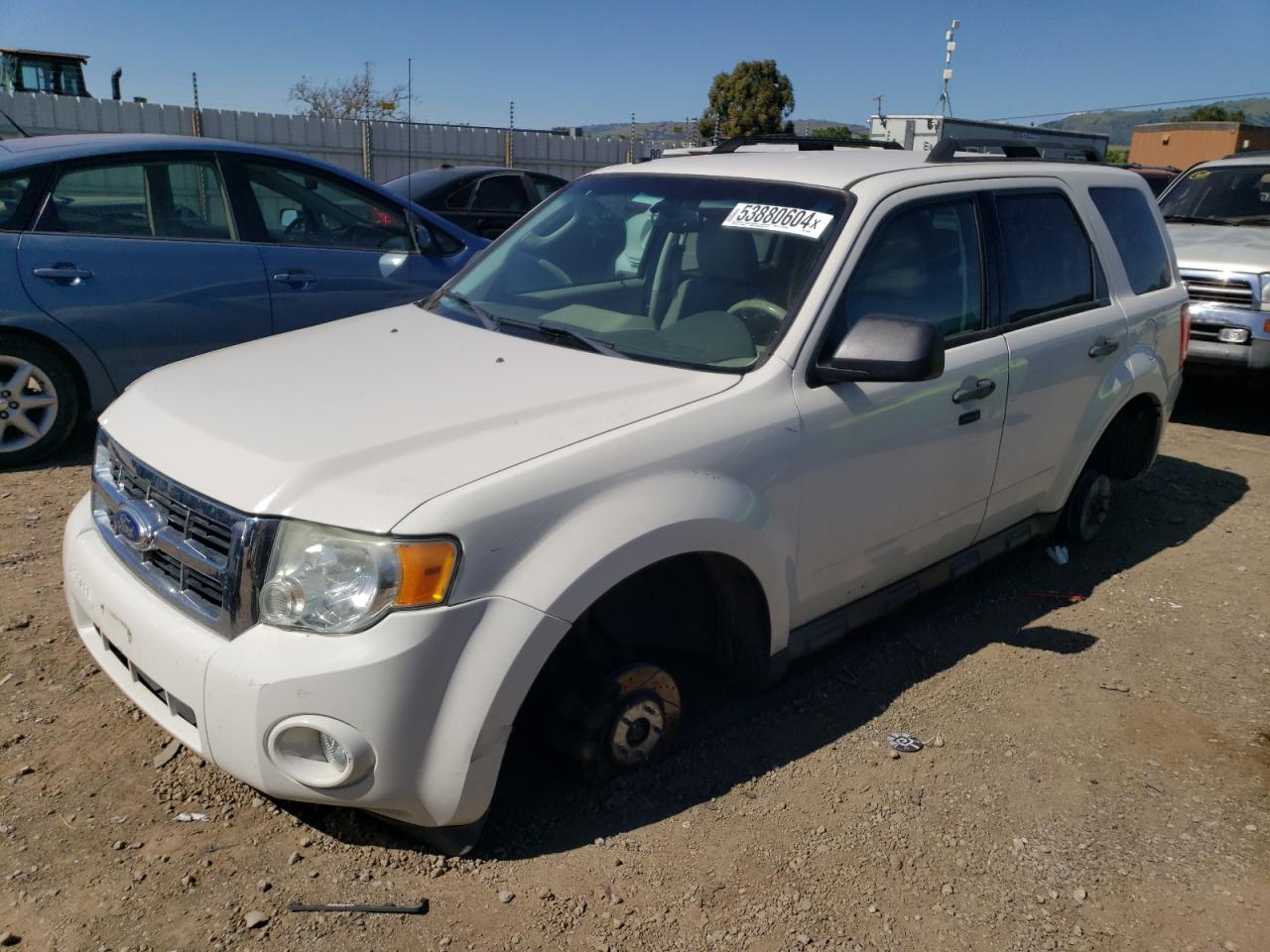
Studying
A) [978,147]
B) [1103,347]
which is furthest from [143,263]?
[1103,347]

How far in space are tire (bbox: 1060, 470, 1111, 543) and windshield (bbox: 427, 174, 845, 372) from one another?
2256 millimetres

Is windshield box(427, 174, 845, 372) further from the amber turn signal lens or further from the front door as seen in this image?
the amber turn signal lens

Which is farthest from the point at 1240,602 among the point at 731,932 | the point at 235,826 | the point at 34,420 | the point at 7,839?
the point at 34,420

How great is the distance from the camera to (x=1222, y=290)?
25.7 feet

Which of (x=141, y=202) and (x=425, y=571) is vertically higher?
(x=141, y=202)

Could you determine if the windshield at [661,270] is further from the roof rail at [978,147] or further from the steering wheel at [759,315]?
the roof rail at [978,147]

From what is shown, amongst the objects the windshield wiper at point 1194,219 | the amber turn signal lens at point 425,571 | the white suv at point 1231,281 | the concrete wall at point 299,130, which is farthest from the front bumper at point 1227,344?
the concrete wall at point 299,130

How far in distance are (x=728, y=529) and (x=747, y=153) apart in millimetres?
1875

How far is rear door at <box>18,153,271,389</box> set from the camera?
5375 millimetres

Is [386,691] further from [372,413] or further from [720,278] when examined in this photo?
[720,278]

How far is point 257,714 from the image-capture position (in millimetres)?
2404

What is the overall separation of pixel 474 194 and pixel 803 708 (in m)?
8.17

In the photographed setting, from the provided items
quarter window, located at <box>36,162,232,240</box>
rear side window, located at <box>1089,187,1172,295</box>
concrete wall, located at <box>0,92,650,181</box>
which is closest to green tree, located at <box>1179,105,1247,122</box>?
concrete wall, located at <box>0,92,650,181</box>

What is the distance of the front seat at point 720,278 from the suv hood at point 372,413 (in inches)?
14.4
